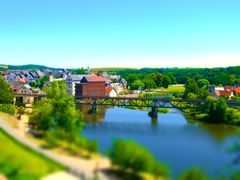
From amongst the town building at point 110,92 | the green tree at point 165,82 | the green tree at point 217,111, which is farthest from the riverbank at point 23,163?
the green tree at point 165,82

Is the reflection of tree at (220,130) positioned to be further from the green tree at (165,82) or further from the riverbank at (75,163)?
the green tree at (165,82)

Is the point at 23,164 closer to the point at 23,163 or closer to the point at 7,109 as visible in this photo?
the point at 23,163

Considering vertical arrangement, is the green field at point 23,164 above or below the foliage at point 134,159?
below

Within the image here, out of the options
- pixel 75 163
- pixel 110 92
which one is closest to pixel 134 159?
pixel 75 163

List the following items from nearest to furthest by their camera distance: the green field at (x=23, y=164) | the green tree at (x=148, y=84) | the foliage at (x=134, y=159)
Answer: the foliage at (x=134, y=159), the green field at (x=23, y=164), the green tree at (x=148, y=84)

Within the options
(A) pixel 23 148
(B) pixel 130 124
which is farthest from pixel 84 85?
(A) pixel 23 148

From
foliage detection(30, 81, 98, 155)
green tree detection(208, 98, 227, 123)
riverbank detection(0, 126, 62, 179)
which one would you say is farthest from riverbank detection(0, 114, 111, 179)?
green tree detection(208, 98, 227, 123)

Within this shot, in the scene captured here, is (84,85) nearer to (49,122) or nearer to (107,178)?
(49,122)
